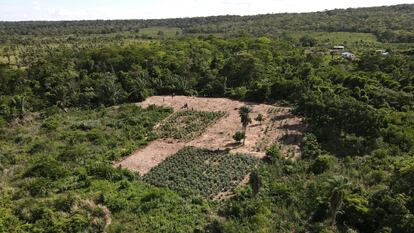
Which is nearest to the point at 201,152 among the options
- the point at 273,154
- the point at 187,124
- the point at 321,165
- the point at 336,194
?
the point at 273,154

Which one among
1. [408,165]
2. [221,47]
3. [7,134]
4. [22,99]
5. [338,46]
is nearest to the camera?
[408,165]

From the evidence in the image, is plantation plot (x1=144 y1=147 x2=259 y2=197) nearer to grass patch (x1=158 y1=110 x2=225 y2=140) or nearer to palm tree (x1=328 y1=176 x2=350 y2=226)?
grass patch (x1=158 y1=110 x2=225 y2=140)

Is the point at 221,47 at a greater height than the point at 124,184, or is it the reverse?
the point at 221,47

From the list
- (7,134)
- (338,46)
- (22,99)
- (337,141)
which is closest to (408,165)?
(337,141)

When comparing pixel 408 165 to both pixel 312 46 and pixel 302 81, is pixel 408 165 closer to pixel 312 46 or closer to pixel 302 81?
pixel 302 81

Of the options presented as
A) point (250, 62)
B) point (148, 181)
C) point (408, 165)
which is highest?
point (250, 62)

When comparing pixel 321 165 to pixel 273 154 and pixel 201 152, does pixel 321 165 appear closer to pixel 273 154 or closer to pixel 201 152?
pixel 273 154

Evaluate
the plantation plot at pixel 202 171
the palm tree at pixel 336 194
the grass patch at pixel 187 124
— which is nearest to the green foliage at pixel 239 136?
the plantation plot at pixel 202 171
